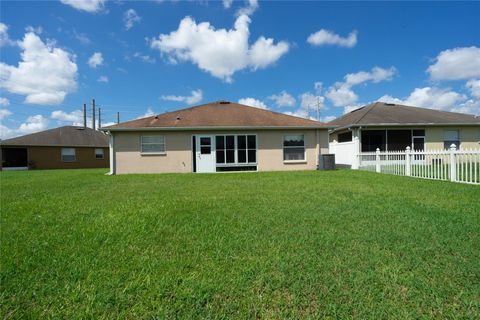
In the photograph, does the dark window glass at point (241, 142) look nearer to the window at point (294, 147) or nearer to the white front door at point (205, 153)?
the white front door at point (205, 153)

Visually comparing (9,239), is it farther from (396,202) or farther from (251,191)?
(396,202)

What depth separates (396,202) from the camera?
6469 mm

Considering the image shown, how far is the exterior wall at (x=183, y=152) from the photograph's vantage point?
1619cm

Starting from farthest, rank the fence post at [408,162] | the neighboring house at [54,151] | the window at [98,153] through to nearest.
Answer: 1. the window at [98,153]
2. the neighboring house at [54,151]
3. the fence post at [408,162]

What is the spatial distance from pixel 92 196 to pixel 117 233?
13.9 ft

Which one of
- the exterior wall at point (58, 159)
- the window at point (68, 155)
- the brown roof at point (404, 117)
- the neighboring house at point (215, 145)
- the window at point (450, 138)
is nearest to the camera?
the neighboring house at point (215, 145)

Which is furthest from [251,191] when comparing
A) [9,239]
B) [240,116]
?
[240,116]

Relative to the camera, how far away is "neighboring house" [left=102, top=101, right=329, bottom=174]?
1617 cm

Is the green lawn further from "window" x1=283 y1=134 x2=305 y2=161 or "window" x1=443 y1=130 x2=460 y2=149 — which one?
"window" x1=443 y1=130 x2=460 y2=149

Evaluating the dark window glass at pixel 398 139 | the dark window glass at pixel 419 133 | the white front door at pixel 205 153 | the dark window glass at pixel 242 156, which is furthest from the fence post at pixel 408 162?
the white front door at pixel 205 153

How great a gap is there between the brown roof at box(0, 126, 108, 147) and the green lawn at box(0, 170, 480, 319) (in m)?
27.0

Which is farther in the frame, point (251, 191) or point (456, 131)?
point (456, 131)

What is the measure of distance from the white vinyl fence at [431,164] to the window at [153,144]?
11814 mm

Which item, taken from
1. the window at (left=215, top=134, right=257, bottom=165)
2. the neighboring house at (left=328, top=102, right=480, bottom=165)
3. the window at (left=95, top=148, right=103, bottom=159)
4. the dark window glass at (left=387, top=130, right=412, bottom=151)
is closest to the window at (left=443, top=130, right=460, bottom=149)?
the neighboring house at (left=328, top=102, right=480, bottom=165)
